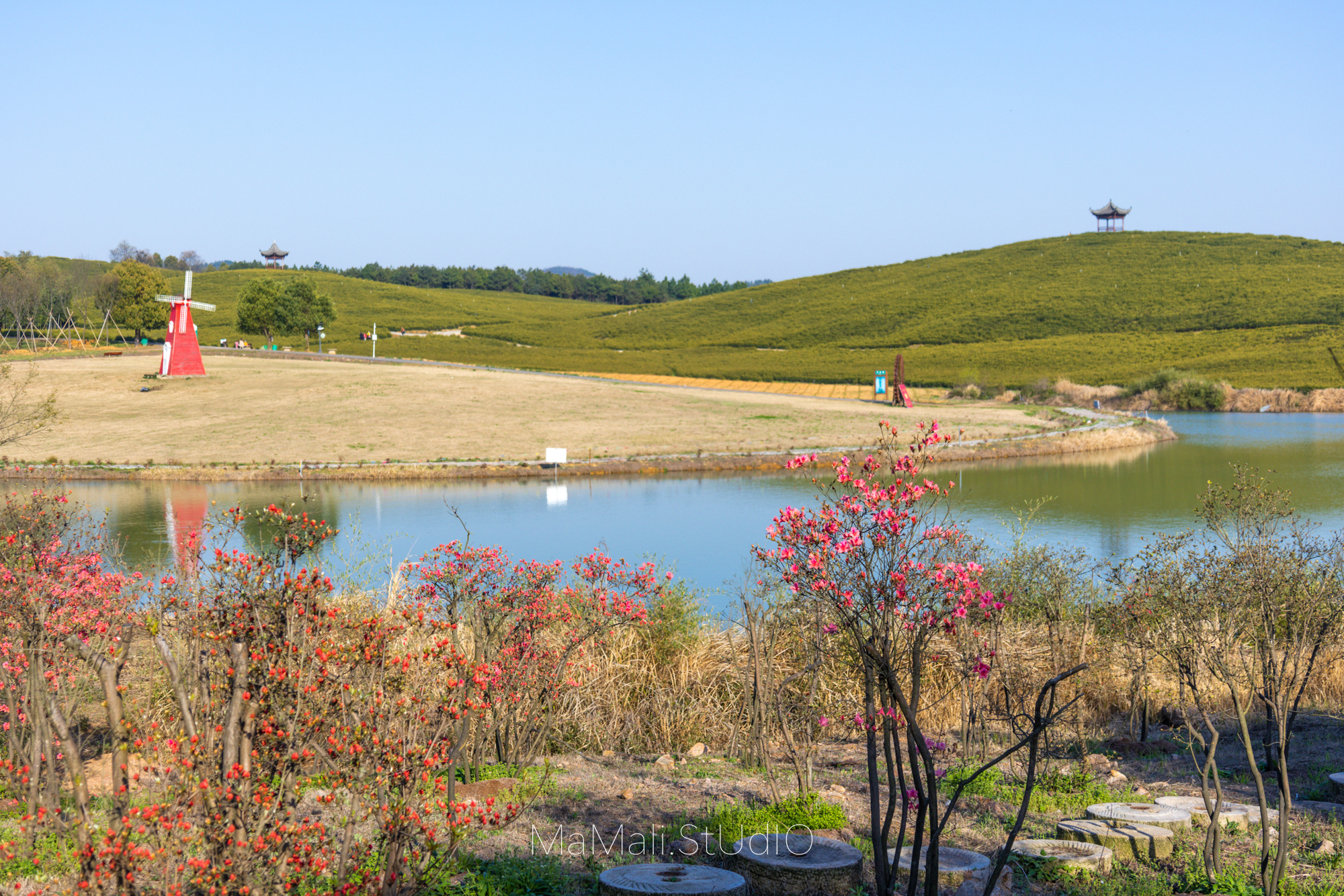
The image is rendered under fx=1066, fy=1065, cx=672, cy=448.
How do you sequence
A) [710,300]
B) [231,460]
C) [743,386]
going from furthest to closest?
[710,300] → [743,386] → [231,460]

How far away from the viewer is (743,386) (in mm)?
69500

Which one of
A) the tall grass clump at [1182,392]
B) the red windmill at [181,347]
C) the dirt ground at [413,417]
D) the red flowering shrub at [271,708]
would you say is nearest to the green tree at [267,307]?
the dirt ground at [413,417]

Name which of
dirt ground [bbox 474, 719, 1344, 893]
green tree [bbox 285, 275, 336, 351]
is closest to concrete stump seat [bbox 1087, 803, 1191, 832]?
dirt ground [bbox 474, 719, 1344, 893]

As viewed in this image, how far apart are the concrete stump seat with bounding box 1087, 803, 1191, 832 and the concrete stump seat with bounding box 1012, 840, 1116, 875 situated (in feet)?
1.73

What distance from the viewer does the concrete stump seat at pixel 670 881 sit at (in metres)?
5.16

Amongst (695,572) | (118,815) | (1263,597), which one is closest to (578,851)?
(118,815)

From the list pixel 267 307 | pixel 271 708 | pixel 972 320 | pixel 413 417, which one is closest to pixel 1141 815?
pixel 271 708

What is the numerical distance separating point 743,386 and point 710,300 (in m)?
65.6

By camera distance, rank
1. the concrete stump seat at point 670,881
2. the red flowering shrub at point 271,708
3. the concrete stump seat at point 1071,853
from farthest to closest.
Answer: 1. the concrete stump seat at point 1071,853
2. the concrete stump seat at point 670,881
3. the red flowering shrub at point 271,708

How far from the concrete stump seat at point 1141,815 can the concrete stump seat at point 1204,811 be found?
0.11 metres

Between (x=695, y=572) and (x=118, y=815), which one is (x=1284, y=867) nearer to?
(x=118, y=815)

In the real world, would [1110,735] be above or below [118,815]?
below

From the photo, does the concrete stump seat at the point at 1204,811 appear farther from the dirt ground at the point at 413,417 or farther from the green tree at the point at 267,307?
the green tree at the point at 267,307

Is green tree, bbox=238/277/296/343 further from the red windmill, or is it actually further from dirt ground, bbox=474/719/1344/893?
dirt ground, bbox=474/719/1344/893
